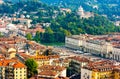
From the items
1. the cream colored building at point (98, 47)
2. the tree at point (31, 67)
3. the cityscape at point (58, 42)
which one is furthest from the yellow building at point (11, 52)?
the cream colored building at point (98, 47)

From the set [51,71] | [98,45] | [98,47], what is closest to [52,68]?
[51,71]

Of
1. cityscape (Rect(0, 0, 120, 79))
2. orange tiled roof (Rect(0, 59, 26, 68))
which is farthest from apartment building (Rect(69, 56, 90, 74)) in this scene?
orange tiled roof (Rect(0, 59, 26, 68))

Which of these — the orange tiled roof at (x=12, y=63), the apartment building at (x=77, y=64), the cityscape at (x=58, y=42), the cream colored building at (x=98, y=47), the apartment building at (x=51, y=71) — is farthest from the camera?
the cream colored building at (x=98, y=47)

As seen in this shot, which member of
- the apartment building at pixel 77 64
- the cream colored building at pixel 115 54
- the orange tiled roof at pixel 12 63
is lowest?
the cream colored building at pixel 115 54

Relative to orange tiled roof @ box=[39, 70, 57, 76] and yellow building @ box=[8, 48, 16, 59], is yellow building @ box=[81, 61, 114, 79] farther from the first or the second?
yellow building @ box=[8, 48, 16, 59]

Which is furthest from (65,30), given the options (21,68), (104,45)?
(21,68)

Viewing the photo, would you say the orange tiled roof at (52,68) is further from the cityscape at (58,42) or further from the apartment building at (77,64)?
the apartment building at (77,64)

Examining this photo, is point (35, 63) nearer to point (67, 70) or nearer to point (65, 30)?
point (67, 70)

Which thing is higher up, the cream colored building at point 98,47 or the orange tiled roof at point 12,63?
the orange tiled roof at point 12,63

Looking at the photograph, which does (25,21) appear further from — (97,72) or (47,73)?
(97,72)
